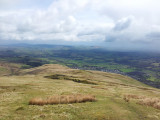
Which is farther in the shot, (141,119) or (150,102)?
(150,102)

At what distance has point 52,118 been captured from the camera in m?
16.5

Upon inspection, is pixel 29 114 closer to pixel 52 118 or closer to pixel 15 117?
pixel 15 117

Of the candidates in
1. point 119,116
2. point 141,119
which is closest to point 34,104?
point 119,116

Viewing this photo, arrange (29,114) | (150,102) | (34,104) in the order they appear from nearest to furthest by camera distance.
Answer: (29,114), (34,104), (150,102)


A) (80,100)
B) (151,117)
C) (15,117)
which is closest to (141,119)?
(151,117)

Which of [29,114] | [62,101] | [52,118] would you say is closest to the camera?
[52,118]

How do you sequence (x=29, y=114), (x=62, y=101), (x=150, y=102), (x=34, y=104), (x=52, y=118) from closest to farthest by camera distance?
(x=52, y=118) < (x=29, y=114) < (x=34, y=104) < (x=62, y=101) < (x=150, y=102)

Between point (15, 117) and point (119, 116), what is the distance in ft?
48.3

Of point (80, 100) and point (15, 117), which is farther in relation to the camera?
point (80, 100)

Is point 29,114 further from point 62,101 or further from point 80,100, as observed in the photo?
point 80,100

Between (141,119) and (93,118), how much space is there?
7142 mm

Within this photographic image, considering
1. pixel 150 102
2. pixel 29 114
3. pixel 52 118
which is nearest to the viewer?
pixel 52 118

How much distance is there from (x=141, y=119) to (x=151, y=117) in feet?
7.24

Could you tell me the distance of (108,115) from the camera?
18.2m
